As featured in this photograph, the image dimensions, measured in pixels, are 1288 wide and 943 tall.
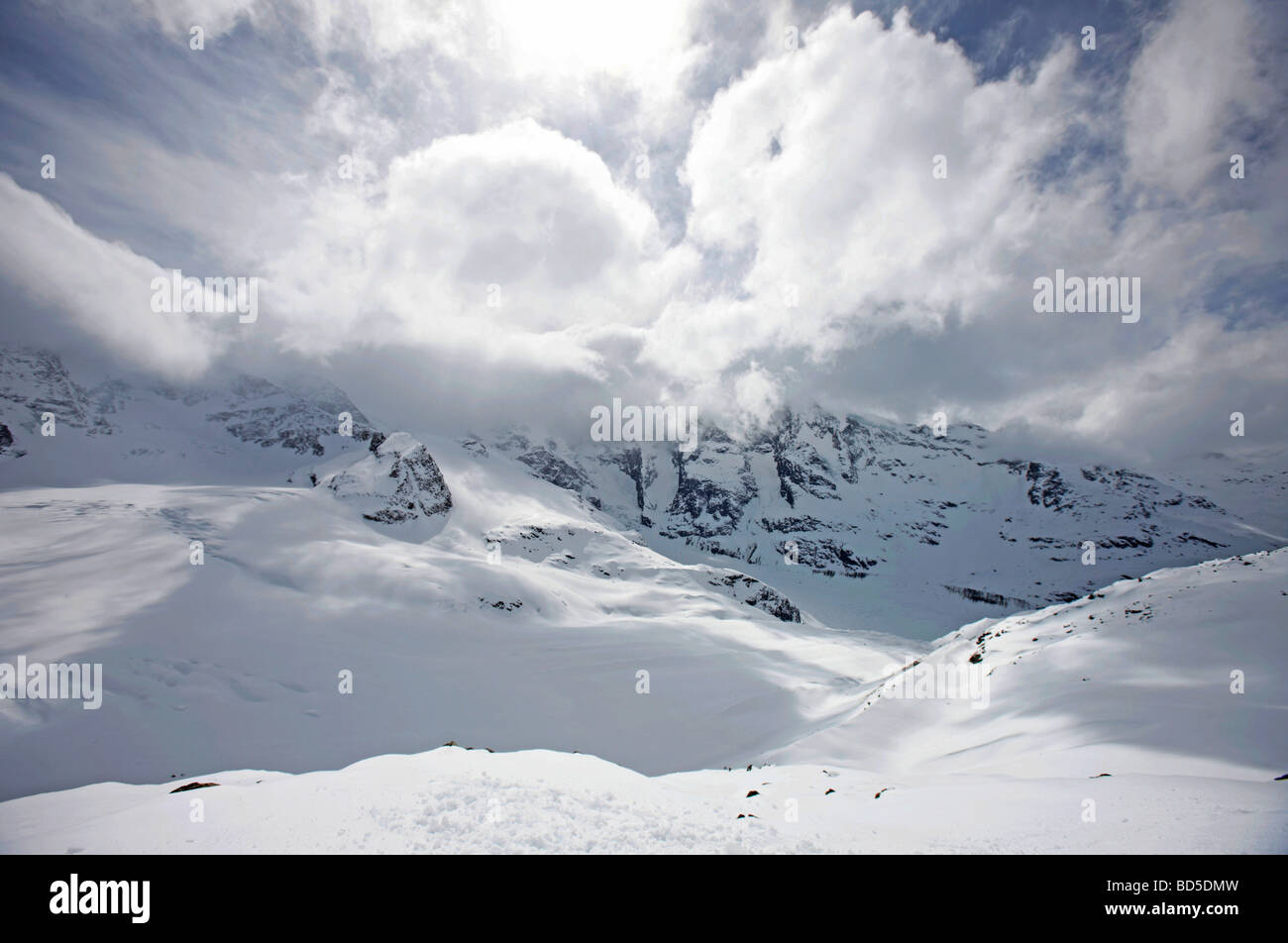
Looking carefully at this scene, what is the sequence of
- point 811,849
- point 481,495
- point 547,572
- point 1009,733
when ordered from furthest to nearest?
point 481,495 < point 547,572 < point 1009,733 < point 811,849

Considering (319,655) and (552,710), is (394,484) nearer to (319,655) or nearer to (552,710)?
(319,655)

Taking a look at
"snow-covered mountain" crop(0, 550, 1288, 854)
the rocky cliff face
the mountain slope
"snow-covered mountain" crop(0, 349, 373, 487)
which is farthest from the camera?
"snow-covered mountain" crop(0, 349, 373, 487)

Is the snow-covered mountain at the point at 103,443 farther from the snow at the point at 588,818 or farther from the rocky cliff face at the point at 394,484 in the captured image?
the snow at the point at 588,818

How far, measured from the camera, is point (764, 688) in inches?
1646

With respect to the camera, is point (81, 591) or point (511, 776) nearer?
point (511, 776)

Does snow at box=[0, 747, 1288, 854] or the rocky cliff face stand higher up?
the rocky cliff face

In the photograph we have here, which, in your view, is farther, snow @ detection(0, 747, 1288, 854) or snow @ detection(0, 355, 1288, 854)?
snow @ detection(0, 355, 1288, 854)

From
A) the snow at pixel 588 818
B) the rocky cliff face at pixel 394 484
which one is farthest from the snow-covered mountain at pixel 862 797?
the rocky cliff face at pixel 394 484

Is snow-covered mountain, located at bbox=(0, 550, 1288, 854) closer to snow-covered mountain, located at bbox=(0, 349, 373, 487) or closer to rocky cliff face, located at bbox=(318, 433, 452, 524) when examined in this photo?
rocky cliff face, located at bbox=(318, 433, 452, 524)

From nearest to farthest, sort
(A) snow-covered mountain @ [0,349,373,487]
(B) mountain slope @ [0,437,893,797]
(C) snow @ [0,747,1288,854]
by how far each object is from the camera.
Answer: (C) snow @ [0,747,1288,854]
(B) mountain slope @ [0,437,893,797]
(A) snow-covered mountain @ [0,349,373,487]

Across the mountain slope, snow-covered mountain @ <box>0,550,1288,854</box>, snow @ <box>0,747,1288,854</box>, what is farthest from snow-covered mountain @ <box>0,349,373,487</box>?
snow-covered mountain @ <box>0,550,1288,854</box>
